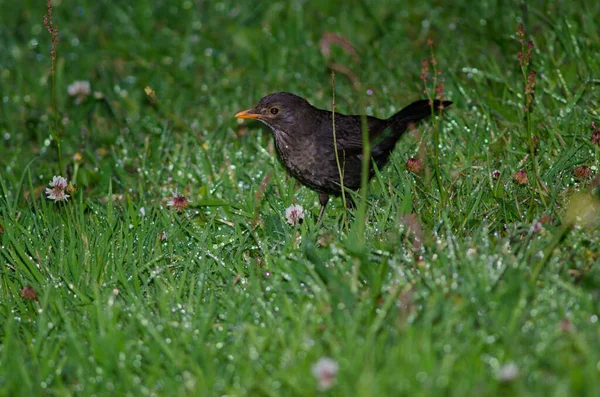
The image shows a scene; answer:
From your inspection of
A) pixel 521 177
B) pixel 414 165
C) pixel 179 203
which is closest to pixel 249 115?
pixel 179 203

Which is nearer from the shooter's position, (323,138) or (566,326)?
(566,326)

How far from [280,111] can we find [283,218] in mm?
940

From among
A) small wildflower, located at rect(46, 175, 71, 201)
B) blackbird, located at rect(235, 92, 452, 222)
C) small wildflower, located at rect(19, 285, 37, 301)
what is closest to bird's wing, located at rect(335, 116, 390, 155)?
blackbird, located at rect(235, 92, 452, 222)

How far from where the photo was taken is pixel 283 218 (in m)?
4.51

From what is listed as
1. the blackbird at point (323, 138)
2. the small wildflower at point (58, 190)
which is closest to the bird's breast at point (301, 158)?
the blackbird at point (323, 138)

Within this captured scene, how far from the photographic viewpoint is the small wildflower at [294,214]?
14.4 ft

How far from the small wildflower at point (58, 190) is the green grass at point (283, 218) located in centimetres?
7

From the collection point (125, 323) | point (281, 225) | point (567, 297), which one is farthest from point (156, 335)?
Result: point (567, 297)

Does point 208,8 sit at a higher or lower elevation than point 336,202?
higher

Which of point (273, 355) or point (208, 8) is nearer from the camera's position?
point (273, 355)

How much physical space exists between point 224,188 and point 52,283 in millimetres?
1489

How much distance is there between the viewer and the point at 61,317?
11.9ft

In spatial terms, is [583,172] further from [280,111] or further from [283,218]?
[280,111]

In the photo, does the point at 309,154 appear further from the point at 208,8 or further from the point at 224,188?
the point at 208,8
